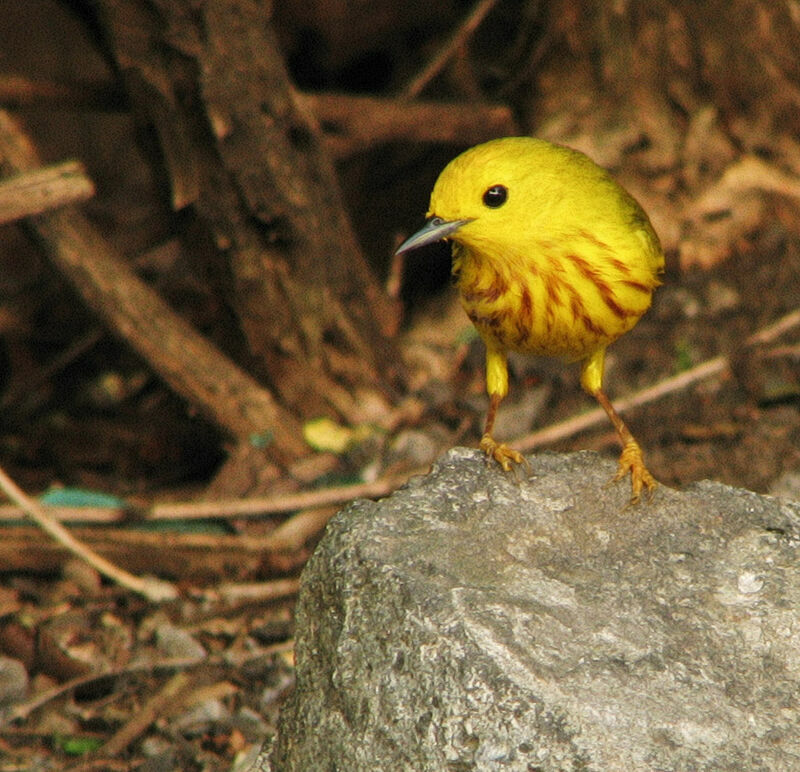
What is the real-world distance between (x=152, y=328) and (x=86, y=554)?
99 centimetres

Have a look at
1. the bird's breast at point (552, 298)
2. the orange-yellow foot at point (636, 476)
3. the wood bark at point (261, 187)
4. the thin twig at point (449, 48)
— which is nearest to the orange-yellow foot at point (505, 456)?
the orange-yellow foot at point (636, 476)

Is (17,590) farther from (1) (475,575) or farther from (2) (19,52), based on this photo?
(2) (19,52)

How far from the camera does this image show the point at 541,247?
3492mm

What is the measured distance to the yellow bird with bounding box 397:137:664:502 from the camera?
11.0ft

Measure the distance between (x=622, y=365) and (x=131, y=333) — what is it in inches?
92.3

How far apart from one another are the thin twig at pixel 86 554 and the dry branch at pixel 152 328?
29.9 inches

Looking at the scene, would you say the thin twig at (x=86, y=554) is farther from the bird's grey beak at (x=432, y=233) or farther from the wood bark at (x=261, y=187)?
the bird's grey beak at (x=432, y=233)

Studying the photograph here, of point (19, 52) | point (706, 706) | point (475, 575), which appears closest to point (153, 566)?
point (475, 575)

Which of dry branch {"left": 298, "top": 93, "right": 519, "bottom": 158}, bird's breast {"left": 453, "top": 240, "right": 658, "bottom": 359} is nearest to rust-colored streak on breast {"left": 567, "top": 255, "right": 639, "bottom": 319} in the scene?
bird's breast {"left": 453, "top": 240, "right": 658, "bottom": 359}

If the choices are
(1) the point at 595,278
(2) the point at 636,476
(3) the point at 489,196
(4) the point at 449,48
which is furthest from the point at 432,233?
(4) the point at 449,48

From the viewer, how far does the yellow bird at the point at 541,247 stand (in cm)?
336

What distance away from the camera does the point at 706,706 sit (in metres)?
2.45

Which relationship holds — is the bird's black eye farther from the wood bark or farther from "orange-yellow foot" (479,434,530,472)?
the wood bark

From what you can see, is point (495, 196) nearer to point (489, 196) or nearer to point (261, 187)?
point (489, 196)
